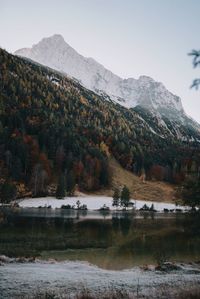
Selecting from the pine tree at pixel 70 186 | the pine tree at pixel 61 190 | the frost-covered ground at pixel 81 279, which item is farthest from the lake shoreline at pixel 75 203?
the frost-covered ground at pixel 81 279

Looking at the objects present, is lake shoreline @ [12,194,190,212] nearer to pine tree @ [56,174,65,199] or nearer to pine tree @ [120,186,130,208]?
pine tree @ [56,174,65,199]

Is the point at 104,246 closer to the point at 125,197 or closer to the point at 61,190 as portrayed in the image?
the point at 61,190

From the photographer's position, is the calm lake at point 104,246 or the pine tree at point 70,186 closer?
the calm lake at point 104,246

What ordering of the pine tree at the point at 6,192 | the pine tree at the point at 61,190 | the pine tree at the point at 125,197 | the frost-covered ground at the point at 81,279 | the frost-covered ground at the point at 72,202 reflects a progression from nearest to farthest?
the frost-covered ground at the point at 81,279 → the pine tree at the point at 6,192 → the frost-covered ground at the point at 72,202 → the pine tree at the point at 61,190 → the pine tree at the point at 125,197

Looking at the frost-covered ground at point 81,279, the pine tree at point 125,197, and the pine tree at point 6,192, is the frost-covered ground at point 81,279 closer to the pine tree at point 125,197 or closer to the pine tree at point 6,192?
the pine tree at point 6,192

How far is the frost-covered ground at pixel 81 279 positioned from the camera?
23.8 meters

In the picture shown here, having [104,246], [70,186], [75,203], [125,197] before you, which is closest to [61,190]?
[75,203]

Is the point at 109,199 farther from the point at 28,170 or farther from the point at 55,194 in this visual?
the point at 28,170

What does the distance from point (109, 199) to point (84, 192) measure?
1742 centimetres

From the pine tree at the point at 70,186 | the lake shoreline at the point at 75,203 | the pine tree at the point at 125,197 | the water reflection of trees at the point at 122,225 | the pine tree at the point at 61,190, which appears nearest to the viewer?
the water reflection of trees at the point at 122,225

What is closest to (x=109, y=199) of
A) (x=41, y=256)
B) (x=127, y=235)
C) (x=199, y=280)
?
(x=127, y=235)

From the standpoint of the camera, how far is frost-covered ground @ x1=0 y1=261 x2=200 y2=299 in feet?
78.2

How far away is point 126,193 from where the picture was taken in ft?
491

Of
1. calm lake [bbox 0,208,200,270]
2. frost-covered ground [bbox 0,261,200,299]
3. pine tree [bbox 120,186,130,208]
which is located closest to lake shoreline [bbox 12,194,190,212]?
pine tree [bbox 120,186,130,208]
